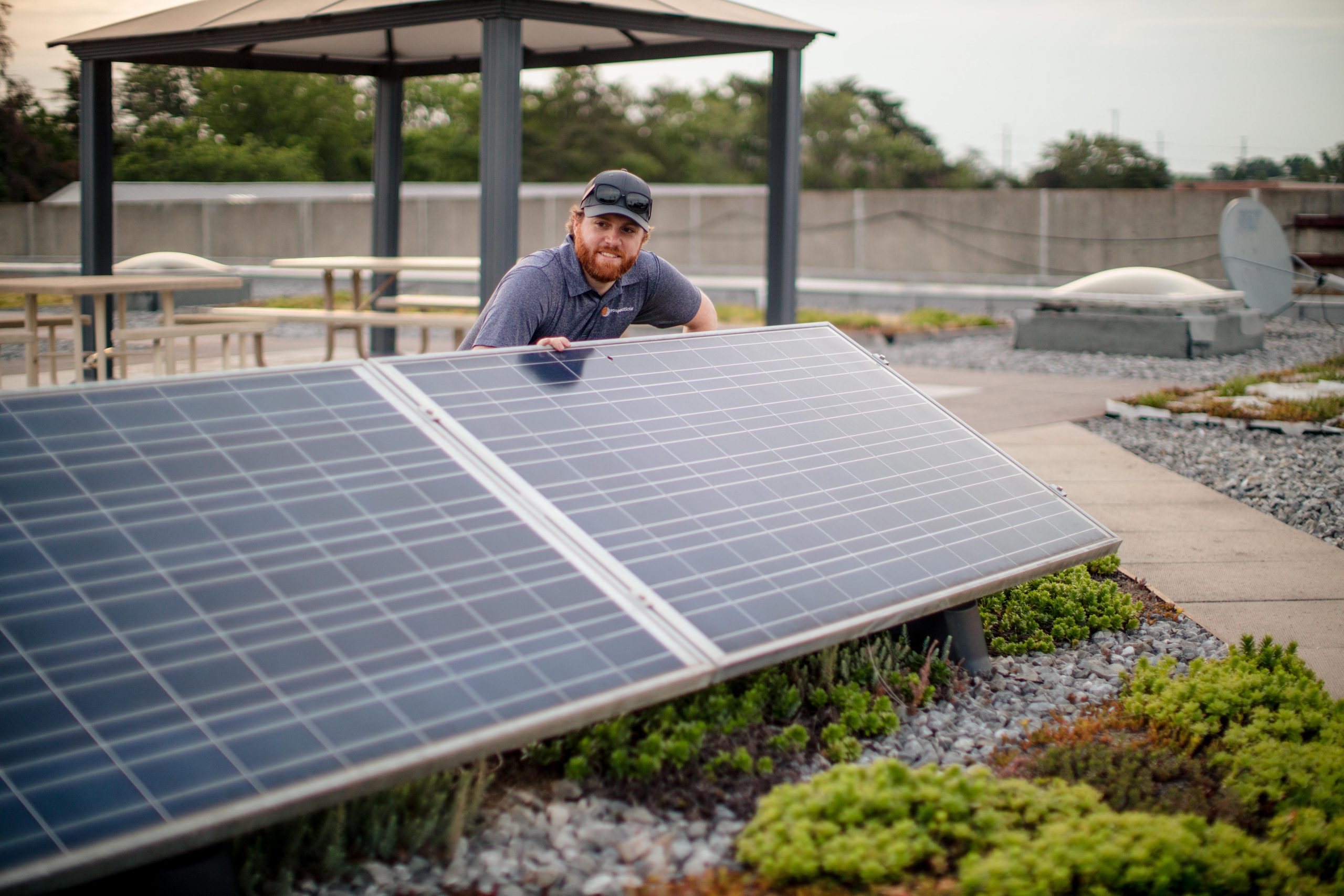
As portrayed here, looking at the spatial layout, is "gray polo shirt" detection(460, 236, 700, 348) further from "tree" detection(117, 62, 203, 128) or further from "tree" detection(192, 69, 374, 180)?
"tree" detection(192, 69, 374, 180)

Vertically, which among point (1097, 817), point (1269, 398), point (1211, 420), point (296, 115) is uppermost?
point (296, 115)

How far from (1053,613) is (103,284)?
7.16 m

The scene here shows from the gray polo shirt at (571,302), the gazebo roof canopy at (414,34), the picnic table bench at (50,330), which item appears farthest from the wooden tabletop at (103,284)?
the gray polo shirt at (571,302)

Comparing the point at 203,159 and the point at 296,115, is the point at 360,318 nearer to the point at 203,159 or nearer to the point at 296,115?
the point at 203,159

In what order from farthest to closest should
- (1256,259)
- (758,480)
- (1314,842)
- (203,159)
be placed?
(203,159)
(1256,259)
(758,480)
(1314,842)

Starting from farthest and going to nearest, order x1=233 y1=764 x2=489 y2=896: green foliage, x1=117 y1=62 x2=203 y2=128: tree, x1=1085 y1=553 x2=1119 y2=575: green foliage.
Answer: x1=117 y1=62 x2=203 y2=128: tree < x1=1085 y1=553 x2=1119 y2=575: green foliage < x1=233 y1=764 x2=489 y2=896: green foliage

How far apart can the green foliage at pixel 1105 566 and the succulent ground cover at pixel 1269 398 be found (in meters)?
4.90

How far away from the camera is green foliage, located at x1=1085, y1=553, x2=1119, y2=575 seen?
5403 millimetres

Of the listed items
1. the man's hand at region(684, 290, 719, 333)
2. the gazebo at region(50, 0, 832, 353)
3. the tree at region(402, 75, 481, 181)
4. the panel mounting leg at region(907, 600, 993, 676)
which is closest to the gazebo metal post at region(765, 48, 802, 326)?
the gazebo at region(50, 0, 832, 353)

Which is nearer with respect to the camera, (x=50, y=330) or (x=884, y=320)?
(x=50, y=330)

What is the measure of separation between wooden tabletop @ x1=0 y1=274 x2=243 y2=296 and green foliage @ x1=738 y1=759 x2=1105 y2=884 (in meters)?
7.23

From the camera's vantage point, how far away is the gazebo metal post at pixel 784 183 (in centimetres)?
959

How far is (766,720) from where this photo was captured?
360cm

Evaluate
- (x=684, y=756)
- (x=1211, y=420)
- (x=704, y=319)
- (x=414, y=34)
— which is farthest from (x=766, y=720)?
(x=414, y=34)
